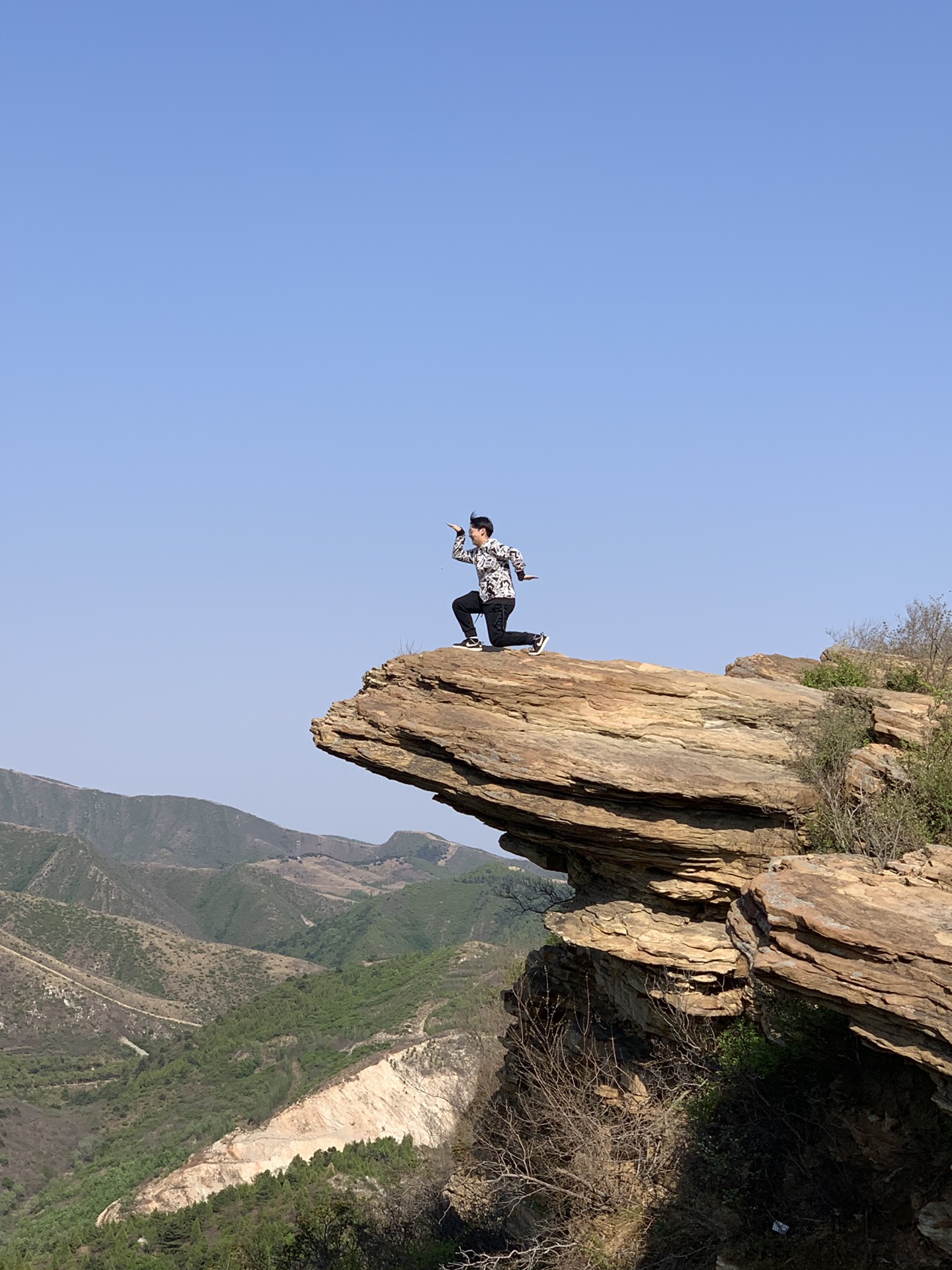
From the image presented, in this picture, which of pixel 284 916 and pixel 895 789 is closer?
pixel 895 789

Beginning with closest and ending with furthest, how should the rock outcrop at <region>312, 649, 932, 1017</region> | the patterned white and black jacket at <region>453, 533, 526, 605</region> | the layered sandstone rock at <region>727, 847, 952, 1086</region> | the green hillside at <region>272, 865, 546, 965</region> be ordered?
the layered sandstone rock at <region>727, 847, 952, 1086</region>
the rock outcrop at <region>312, 649, 932, 1017</region>
the patterned white and black jacket at <region>453, 533, 526, 605</region>
the green hillside at <region>272, 865, 546, 965</region>

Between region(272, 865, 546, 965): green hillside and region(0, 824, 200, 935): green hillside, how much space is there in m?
20.7

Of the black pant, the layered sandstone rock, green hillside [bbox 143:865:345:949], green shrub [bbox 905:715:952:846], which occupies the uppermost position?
the black pant

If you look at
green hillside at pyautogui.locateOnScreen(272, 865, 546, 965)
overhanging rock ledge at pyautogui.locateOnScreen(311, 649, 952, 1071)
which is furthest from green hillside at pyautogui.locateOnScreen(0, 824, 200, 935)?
overhanging rock ledge at pyautogui.locateOnScreen(311, 649, 952, 1071)

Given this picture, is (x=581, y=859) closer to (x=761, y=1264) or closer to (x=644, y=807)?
(x=644, y=807)

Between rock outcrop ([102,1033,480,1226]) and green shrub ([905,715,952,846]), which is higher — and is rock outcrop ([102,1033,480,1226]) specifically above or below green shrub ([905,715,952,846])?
below

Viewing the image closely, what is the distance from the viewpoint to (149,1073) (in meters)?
71.1

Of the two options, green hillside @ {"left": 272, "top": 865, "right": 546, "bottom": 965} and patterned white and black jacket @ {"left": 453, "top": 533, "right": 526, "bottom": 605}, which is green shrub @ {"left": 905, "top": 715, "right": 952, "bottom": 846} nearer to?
patterned white and black jacket @ {"left": 453, "top": 533, "right": 526, "bottom": 605}

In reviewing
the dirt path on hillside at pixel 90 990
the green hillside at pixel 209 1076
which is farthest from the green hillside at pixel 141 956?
the green hillside at pixel 209 1076

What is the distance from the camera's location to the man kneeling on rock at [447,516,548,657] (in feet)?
45.5

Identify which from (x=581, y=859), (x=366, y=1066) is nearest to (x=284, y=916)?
(x=366, y=1066)

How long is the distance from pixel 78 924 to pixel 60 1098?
33.6 m

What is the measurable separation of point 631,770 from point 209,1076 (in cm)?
6448

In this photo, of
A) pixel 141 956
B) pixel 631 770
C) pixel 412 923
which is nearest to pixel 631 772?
pixel 631 770
